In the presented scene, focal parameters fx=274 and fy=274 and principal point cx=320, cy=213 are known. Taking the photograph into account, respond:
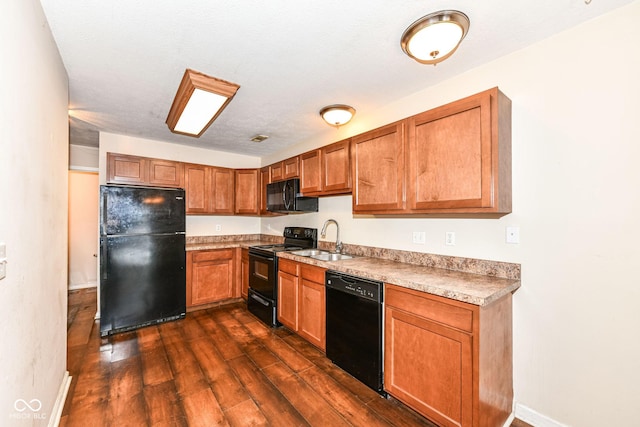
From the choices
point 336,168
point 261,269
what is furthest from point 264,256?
point 336,168

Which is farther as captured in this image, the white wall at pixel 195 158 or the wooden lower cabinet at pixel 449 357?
the white wall at pixel 195 158

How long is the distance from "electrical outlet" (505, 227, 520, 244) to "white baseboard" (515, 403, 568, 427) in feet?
3.55

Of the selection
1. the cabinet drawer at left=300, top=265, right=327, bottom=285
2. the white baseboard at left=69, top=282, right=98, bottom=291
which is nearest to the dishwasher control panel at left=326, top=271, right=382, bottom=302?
the cabinet drawer at left=300, top=265, right=327, bottom=285

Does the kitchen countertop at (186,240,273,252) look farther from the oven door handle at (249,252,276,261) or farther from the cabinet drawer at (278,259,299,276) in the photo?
the cabinet drawer at (278,259,299,276)

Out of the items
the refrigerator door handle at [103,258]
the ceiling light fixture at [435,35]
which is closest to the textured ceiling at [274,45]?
the ceiling light fixture at [435,35]

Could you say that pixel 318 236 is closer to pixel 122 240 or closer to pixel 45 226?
pixel 122 240

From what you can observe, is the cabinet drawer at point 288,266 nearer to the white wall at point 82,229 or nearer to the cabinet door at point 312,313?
the cabinet door at point 312,313

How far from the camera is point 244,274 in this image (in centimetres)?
404

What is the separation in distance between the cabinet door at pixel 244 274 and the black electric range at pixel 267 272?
0.21 meters

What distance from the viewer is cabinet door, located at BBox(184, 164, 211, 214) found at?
396 cm

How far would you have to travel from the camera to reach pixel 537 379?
5.77 feet

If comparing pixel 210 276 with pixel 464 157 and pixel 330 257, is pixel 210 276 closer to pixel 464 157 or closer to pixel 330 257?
pixel 330 257

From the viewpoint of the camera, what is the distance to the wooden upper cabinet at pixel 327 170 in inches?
110

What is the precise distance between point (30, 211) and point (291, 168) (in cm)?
255
